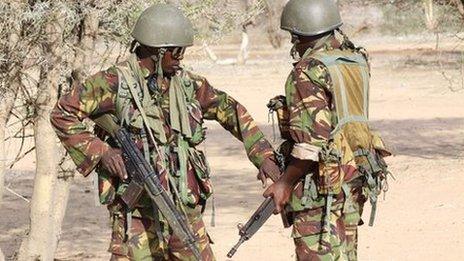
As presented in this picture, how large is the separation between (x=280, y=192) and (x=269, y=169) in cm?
23

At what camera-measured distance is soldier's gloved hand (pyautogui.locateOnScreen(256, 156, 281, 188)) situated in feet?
19.7

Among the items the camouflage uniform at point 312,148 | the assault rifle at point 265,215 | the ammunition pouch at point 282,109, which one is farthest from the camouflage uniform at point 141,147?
the camouflage uniform at point 312,148

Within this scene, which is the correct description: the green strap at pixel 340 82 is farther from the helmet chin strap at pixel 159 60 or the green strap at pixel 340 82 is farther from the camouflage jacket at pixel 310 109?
the helmet chin strap at pixel 159 60

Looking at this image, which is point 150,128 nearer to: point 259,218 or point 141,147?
point 141,147

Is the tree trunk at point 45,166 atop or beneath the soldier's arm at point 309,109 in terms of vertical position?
beneath

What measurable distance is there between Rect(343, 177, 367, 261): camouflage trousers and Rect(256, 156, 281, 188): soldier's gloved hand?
349mm

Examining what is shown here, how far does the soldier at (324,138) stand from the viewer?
5668 mm

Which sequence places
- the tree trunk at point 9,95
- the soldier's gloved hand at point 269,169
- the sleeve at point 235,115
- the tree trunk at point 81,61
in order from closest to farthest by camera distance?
the soldier's gloved hand at point 269,169
the sleeve at point 235,115
the tree trunk at point 9,95
the tree trunk at point 81,61

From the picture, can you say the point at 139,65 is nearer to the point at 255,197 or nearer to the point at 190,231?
the point at 190,231

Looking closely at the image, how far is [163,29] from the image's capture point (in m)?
5.89

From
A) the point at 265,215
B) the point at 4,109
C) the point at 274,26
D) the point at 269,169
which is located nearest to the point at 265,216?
the point at 265,215

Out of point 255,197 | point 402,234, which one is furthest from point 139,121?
point 255,197

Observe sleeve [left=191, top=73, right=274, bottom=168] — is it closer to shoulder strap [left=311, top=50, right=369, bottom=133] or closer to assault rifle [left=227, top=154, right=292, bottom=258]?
assault rifle [left=227, top=154, right=292, bottom=258]

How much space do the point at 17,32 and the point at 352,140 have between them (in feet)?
8.67
